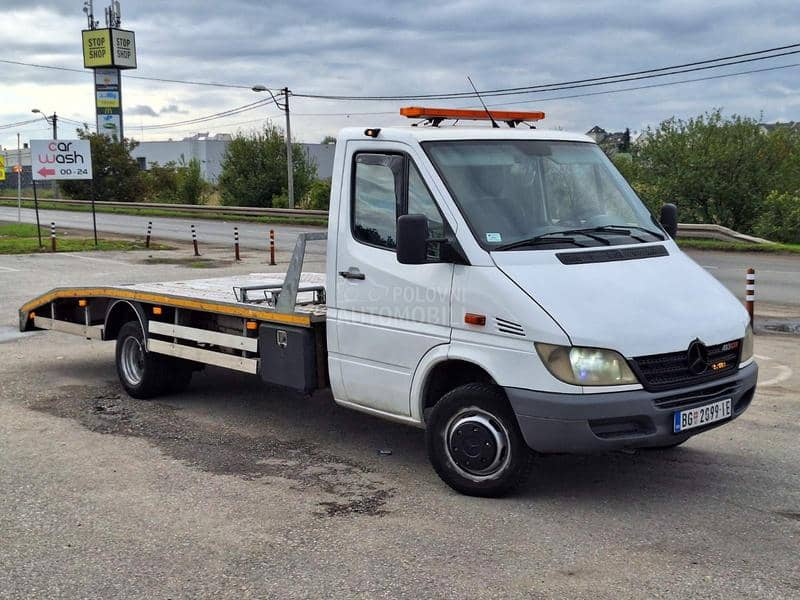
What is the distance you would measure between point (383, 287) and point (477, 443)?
122cm

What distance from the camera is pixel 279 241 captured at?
104 ft

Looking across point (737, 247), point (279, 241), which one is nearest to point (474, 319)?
point (737, 247)

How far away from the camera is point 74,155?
3045 cm

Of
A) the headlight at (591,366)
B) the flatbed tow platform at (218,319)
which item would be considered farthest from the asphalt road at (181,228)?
the headlight at (591,366)

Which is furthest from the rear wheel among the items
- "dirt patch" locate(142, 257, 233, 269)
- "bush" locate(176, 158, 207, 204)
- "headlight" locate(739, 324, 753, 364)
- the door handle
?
"bush" locate(176, 158, 207, 204)

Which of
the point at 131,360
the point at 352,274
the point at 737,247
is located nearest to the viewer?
the point at 352,274

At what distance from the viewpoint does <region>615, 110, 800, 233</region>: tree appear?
3734cm

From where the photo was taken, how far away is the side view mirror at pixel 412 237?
5590 millimetres

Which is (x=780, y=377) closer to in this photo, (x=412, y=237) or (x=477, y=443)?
(x=477, y=443)

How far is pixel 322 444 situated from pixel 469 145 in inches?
102

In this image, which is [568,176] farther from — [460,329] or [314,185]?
[314,185]

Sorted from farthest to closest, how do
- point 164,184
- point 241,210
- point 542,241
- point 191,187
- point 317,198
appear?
1. point 164,184
2. point 191,187
3. point 317,198
4. point 241,210
5. point 542,241

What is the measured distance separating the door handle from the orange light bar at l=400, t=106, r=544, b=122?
1172 mm

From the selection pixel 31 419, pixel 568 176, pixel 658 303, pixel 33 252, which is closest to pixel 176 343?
pixel 31 419
